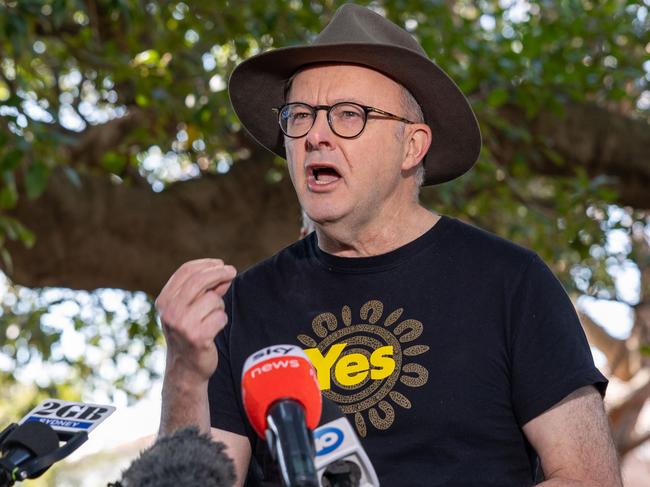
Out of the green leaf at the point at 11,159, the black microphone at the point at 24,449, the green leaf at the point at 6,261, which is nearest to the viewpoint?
the black microphone at the point at 24,449

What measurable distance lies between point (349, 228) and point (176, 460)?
138 centimetres

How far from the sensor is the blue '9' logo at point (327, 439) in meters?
1.98

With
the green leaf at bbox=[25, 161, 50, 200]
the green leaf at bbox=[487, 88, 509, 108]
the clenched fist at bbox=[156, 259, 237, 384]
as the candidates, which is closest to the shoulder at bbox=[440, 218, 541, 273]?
the clenched fist at bbox=[156, 259, 237, 384]

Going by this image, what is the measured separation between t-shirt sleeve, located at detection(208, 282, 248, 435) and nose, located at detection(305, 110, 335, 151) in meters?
0.54

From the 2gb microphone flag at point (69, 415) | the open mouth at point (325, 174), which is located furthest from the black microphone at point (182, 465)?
the open mouth at point (325, 174)

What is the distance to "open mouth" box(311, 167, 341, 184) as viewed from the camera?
2979 millimetres

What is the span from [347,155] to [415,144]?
0.32m

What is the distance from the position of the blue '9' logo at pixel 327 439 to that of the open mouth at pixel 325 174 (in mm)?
1050

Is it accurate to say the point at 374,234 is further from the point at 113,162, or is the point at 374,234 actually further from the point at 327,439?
the point at 113,162

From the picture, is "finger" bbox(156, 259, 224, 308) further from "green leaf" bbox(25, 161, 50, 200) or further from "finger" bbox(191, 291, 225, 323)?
"green leaf" bbox(25, 161, 50, 200)

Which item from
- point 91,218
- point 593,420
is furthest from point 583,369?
point 91,218

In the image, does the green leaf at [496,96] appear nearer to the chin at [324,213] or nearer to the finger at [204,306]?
the chin at [324,213]

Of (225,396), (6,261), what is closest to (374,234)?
(225,396)

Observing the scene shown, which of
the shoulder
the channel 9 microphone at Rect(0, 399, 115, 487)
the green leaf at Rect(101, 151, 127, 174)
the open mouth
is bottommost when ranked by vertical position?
the channel 9 microphone at Rect(0, 399, 115, 487)
